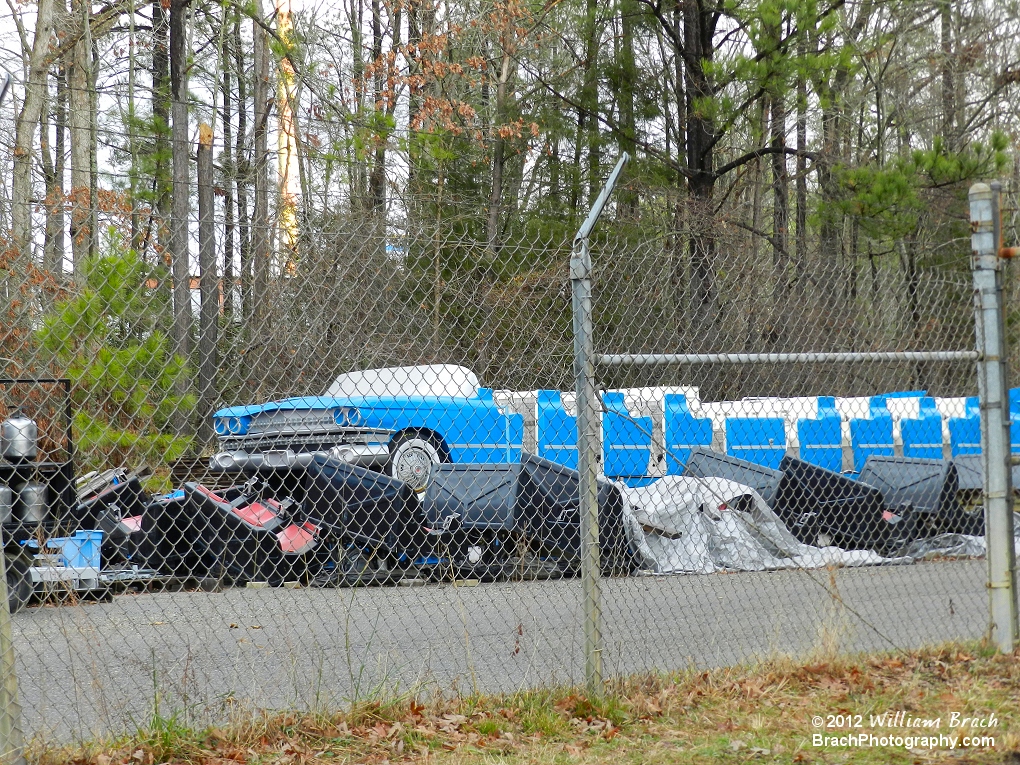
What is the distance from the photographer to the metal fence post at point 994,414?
4.80 metres

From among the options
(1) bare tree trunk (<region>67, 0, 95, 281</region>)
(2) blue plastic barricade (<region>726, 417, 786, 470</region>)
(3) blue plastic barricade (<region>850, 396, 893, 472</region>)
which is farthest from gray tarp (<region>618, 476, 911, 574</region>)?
(1) bare tree trunk (<region>67, 0, 95, 281</region>)

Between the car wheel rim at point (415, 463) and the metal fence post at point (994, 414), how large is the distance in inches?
149

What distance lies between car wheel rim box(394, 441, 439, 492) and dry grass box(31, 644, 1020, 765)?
3349 millimetres

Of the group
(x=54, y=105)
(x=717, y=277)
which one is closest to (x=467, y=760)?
(x=717, y=277)

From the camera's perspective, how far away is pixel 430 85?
20.4m

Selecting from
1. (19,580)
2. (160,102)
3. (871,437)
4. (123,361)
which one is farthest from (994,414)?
(160,102)

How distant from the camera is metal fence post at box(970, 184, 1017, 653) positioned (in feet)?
15.7

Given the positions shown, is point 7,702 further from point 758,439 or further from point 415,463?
point 758,439

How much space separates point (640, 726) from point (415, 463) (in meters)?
4.01

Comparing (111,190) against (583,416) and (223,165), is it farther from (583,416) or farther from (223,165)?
(583,416)

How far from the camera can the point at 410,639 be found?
656cm

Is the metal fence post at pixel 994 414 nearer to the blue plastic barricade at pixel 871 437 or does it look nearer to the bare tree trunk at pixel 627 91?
the blue plastic barricade at pixel 871 437

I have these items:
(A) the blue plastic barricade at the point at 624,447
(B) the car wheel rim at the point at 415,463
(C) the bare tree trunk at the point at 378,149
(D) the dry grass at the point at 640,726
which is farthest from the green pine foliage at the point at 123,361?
(C) the bare tree trunk at the point at 378,149

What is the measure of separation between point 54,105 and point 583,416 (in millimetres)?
23431
